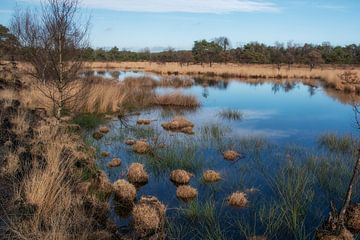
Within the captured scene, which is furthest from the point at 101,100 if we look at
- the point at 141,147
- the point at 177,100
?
the point at 141,147

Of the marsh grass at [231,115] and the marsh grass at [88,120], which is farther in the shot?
the marsh grass at [231,115]

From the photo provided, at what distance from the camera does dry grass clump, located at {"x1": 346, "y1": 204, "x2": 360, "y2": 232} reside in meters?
6.63

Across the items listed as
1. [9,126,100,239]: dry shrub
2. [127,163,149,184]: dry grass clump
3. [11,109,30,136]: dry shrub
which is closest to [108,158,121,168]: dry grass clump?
[127,163,149,184]: dry grass clump

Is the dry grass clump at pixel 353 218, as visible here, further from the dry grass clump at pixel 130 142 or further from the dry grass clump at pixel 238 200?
the dry grass clump at pixel 130 142

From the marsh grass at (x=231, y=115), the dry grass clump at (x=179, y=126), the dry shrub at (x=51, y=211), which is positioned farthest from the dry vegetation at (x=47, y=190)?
the marsh grass at (x=231, y=115)

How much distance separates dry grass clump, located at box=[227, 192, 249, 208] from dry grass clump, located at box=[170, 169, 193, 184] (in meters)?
1.42

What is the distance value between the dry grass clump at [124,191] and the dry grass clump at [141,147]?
10.9ft

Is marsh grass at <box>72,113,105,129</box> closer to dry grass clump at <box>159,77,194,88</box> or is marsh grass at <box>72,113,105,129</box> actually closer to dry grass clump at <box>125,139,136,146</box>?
dry grass clump at <box>125,139,136,146</box>

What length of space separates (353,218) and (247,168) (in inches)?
131

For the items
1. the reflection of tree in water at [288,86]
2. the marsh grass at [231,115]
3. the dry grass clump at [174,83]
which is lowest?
the reflection of tree in water at [288,86]

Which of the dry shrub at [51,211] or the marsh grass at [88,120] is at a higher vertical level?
the dry shrub at [51,211]

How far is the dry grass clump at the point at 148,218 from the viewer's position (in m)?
6.25

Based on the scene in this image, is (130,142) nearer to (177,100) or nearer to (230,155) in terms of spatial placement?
(230,155)

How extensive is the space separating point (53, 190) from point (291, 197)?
4.16 metres
